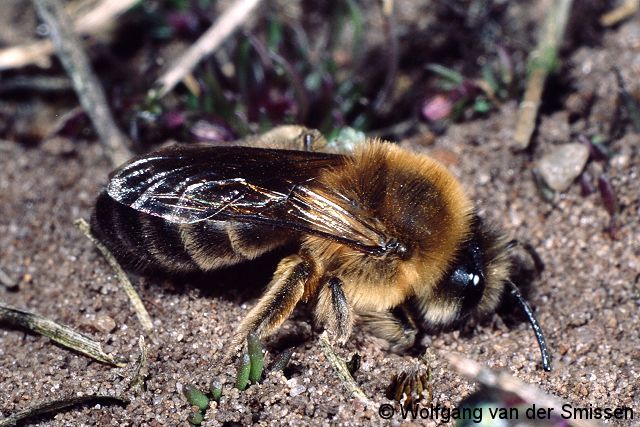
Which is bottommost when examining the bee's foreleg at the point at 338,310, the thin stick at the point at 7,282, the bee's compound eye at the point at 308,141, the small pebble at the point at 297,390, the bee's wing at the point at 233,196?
the thin stick at the point at 7,282

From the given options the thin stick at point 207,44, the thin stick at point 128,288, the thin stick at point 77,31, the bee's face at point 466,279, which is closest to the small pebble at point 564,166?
the bee's face at point 466,279

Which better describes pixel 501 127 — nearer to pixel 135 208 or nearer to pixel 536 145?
pixel 536 145

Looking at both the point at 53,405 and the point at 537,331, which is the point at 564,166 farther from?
the point at 53,405

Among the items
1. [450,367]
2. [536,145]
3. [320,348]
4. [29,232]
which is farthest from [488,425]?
[29,232]

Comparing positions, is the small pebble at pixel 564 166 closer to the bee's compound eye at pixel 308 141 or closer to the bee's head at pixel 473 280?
the bee's head at pixel 473 280

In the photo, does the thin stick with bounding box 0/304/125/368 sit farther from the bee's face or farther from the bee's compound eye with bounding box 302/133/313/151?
the bee's face

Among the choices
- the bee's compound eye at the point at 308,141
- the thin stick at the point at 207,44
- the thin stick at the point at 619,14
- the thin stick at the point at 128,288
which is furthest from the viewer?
the thin stick at the point at 619,14
